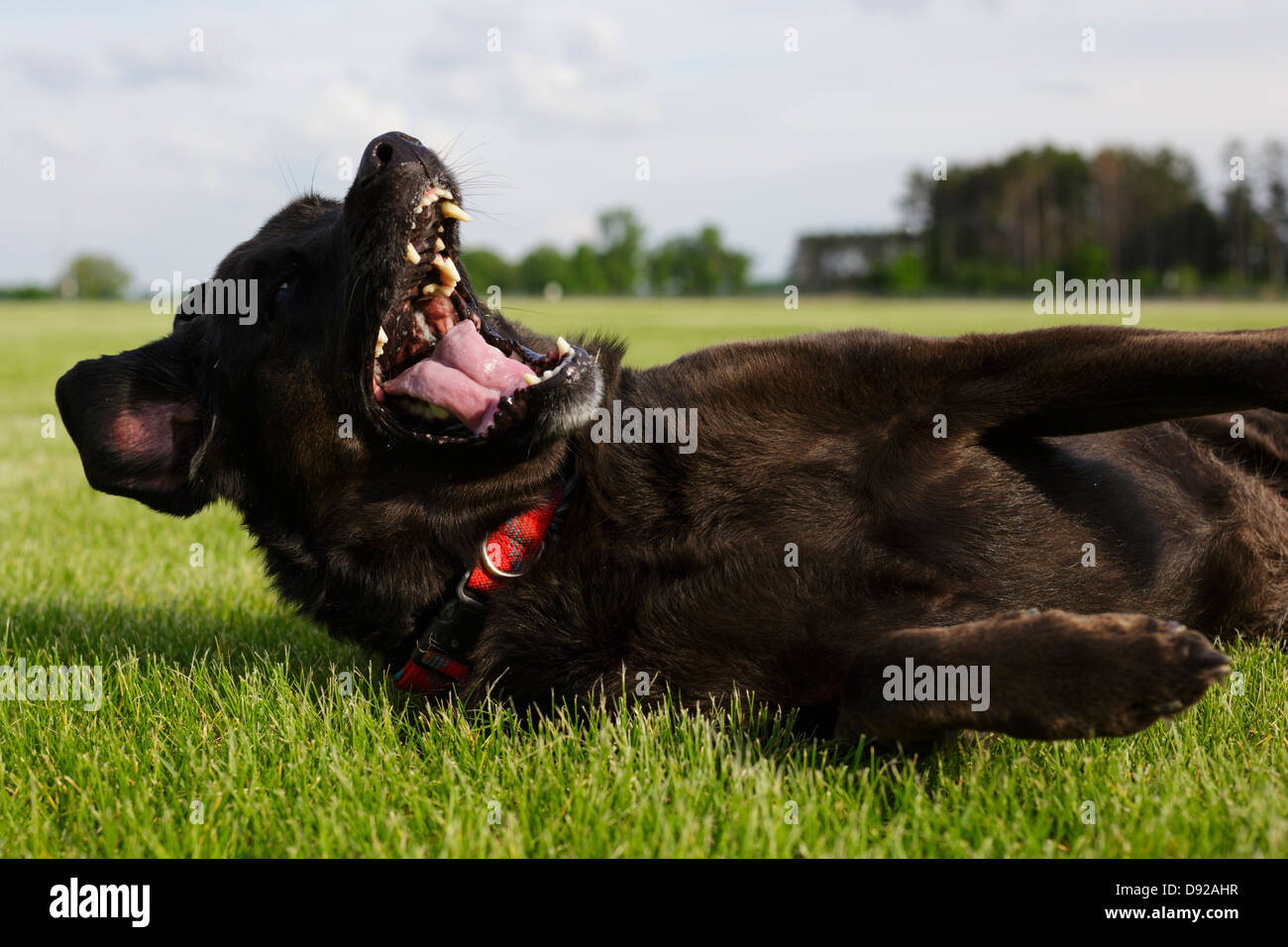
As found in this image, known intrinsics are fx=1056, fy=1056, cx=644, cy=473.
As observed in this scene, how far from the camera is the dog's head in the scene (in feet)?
10.0

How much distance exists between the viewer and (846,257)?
91.1m

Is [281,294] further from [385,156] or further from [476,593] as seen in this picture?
[476,593]

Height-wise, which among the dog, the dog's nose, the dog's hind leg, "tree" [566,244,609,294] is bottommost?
the dog's hind leg

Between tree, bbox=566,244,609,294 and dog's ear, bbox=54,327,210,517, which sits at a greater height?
tree, bbox=566,244,609,294

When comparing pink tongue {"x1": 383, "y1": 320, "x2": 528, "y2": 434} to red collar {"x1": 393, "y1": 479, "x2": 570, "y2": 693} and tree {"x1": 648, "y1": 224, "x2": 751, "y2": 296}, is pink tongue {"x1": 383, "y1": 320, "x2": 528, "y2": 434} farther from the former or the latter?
tree {"x1": 648, "y1": 224, "x2": 751, "y2": 296}

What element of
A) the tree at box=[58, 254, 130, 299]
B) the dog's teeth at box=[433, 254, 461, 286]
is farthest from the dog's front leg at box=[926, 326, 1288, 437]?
the tree at box=[58, 254, 130, 299]

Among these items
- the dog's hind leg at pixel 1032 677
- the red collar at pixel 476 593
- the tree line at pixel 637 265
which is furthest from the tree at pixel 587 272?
the dog's hind leg at pixel 1032 677

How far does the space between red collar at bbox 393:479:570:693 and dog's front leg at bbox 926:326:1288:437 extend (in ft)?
3.99

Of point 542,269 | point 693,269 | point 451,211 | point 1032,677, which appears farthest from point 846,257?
point 1032,677

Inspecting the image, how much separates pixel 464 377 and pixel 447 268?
36 centimetres

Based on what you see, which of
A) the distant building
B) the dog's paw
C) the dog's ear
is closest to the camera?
the dog's paw
